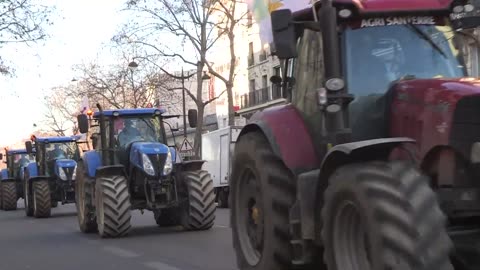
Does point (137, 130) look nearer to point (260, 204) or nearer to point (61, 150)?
point (260, 204)

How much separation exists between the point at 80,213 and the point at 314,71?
11319 millimetres

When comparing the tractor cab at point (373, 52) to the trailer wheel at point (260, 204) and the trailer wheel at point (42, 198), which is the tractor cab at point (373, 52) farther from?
A: the trailer wheel at point (42, 198)

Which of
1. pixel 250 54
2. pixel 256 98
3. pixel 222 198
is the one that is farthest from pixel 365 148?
pixel 250 54

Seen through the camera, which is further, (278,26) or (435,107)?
(278,26)

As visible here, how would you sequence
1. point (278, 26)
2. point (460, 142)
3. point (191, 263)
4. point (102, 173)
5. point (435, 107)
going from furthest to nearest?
point (102, 173) → point (191, 263) → point (278, 26) → point (435, 107) → point (460, 142)

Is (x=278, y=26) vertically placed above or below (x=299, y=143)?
above

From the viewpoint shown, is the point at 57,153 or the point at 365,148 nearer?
the point at 365,148

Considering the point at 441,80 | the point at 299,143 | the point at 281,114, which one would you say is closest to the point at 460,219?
the point at 441,80

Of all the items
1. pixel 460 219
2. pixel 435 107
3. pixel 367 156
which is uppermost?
pixel 435 107

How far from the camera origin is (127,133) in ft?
50.6

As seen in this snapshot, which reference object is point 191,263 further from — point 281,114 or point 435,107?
point 435,107

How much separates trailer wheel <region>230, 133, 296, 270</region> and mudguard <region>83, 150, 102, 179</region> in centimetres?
865

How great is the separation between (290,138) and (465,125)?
2039 mm

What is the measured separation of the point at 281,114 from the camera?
6766 mm
